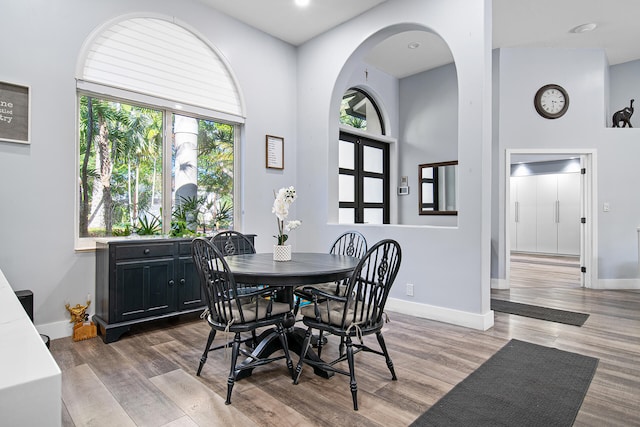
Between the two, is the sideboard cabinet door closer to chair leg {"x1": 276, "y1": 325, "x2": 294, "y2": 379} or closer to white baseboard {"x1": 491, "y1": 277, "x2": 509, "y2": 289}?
chair leg {"x1": 276, "y1": 325, "x2": 294, "y2": 379}

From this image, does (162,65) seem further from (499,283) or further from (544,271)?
(544,271)

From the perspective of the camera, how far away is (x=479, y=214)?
327 centimetres

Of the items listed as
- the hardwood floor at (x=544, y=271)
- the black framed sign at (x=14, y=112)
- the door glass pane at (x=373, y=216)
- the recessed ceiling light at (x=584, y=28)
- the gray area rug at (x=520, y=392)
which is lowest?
the gray area rug at (x=520, y=392)

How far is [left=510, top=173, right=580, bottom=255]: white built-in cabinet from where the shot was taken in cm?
834

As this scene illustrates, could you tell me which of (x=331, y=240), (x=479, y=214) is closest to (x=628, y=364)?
(x=479, y=214)

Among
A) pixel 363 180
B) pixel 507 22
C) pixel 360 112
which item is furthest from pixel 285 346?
pixel 507 22

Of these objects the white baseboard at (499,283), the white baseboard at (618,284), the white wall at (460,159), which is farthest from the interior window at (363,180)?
the white baseboard at (618,284)

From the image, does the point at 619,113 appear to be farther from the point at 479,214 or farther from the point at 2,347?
the point at 2,347

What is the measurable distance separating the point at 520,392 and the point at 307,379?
1.30m

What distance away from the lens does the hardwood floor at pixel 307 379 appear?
1896mm

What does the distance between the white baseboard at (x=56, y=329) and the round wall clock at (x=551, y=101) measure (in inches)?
245

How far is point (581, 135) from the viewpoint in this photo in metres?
5.16

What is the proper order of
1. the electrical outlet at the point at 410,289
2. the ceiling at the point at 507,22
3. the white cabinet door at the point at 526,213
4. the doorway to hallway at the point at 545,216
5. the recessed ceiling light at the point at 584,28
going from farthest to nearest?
the white cabinet door at the point at 526,213, the doorway to hallway at the point at 545,216, the recessed ceiling light at the point at 584,28, the ceiling at the point at 507,22, the electrical outlet at the point at 410,289

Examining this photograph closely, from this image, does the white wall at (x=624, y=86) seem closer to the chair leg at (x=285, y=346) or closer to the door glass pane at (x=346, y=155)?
the door glass pane at (x=346, y=155)
